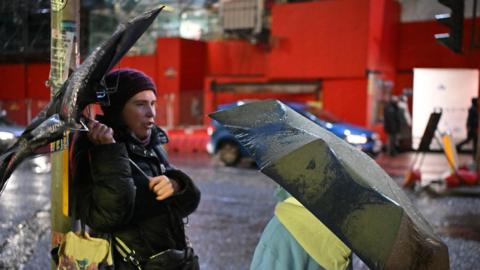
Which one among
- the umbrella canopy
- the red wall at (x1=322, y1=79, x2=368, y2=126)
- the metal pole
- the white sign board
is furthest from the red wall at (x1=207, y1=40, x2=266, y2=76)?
the umbrella canopy

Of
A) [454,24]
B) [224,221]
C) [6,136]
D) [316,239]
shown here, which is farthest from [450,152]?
[316,239]

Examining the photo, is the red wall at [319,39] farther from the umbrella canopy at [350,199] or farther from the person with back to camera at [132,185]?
the umbrella canopy at [350,199]

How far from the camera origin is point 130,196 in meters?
2.38

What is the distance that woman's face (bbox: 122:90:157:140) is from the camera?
2611 millimetres

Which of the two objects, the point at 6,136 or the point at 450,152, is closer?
the point at 6,136

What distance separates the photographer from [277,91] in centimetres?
2219

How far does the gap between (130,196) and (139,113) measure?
429mm

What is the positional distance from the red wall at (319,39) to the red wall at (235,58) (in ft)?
6.41

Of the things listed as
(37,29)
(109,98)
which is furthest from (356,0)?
(109,98)

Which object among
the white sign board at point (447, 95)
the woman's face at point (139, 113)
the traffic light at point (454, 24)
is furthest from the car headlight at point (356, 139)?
the woman's face at point (139, 113)

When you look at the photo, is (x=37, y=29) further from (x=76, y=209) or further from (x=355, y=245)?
(x=355, y=245)

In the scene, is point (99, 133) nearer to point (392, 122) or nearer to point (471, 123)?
point (392, 122)

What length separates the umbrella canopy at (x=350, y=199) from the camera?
5.59 feet

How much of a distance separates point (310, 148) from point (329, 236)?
0.61 meters
